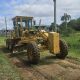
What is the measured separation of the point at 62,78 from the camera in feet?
37.1

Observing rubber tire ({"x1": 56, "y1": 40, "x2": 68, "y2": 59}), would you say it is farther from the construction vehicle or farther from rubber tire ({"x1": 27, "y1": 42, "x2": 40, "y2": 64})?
Answer: rubber tire ({"x1": 27, "y1": 42, "x2": 40, "y2": 64})

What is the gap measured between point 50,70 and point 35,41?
3839mm

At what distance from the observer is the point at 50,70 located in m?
13.2

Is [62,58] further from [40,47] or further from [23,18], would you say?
[23,18]

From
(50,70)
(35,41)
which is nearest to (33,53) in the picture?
(35,41)

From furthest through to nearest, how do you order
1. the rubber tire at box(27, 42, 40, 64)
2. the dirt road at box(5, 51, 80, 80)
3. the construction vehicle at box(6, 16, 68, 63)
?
the construction vehicle at box(6, 16, 68, 63), the rubber tire at box(27, 42, 40, 64), the dirt road at box(5, 51, 80, 80)

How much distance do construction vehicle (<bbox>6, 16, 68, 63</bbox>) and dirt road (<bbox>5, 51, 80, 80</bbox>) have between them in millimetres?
557

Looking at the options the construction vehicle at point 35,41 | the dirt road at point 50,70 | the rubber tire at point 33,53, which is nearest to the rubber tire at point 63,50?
the construction vehicle at point 35,41

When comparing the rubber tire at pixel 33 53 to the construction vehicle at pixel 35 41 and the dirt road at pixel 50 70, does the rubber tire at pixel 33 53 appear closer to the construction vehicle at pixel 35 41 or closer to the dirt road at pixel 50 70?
the construction vehicle at pixel 35 41

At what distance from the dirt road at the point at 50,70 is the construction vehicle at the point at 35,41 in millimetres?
557

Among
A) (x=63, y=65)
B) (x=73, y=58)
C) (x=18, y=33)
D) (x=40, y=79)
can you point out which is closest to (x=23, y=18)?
(x=18, y=33)

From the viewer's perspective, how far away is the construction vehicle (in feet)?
50.2

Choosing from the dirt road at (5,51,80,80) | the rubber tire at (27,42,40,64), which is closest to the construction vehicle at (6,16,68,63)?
the rubber tire at (27,42,40,64)

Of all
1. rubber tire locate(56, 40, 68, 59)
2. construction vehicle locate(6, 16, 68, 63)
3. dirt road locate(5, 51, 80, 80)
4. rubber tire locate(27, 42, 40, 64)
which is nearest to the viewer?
dirt road locate(5, 51, 80, 80)
